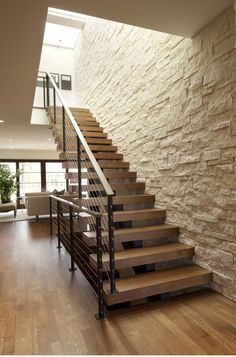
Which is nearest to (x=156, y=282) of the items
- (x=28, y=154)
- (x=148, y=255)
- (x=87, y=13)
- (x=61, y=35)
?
(x=148, y=255)

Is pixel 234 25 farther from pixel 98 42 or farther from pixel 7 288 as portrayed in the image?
pixel 98 42

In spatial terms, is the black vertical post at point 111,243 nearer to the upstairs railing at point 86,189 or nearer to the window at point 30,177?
the upstairs railing at point 86,189

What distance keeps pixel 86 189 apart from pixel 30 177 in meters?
8.72

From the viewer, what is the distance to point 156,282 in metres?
2.44

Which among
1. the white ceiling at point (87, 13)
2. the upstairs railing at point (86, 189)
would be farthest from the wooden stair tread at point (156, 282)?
the white ceiling at point (87, 13)

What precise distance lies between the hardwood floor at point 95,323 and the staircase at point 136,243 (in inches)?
6.7

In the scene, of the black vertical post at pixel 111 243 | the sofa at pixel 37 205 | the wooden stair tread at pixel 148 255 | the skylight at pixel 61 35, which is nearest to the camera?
the black vertical post at pixel 111 243

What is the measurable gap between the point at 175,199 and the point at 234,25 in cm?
187

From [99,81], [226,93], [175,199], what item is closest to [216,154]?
[226,93]

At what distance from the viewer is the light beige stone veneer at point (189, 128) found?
2.40m

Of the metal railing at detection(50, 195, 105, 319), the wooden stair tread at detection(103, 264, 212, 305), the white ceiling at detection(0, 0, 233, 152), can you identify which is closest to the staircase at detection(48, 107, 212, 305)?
the wooden stair tread at detection(103, 264, 212, 305)

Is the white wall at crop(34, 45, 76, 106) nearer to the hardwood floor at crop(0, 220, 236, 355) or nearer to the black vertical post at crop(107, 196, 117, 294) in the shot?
the hardwood floor at crop(0, 220, 236, 355)

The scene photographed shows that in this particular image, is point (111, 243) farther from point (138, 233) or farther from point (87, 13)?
point (87, 13)

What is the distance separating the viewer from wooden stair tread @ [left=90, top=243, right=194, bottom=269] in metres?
2.61
